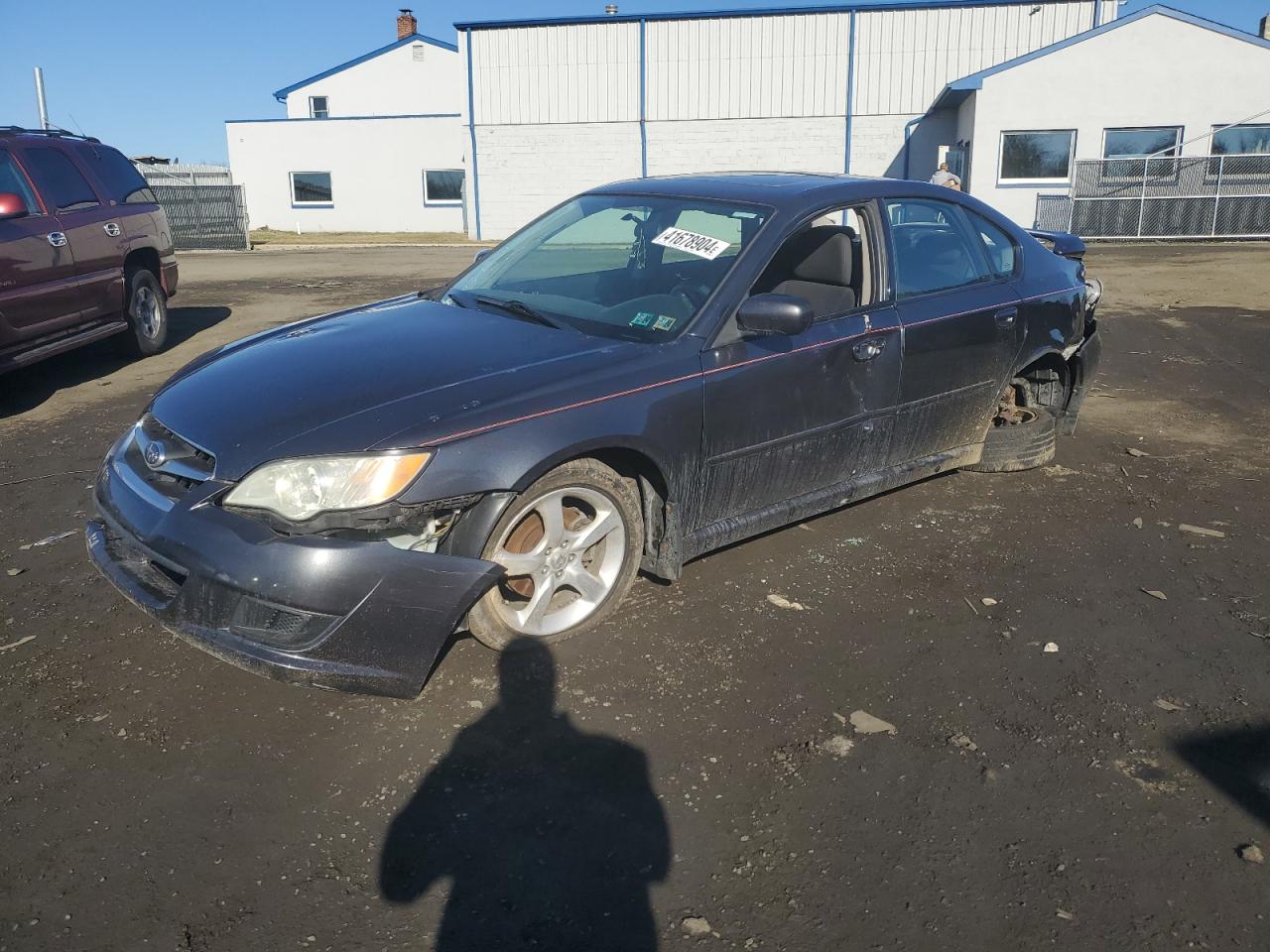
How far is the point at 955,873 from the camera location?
2.61m

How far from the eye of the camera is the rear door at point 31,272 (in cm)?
733

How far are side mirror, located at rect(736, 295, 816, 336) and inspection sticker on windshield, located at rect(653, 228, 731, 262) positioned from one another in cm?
39

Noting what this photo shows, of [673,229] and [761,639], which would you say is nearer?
[761,639]

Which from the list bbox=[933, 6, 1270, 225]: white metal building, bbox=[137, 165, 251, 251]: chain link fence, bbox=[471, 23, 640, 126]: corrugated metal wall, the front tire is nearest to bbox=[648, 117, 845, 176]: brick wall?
bbox=[471, 23, 640, 126]: corrugated metal wall

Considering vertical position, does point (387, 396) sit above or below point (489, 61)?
below

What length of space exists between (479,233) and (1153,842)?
91.9 feet

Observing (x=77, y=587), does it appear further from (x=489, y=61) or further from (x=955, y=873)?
(x=489, y=61)

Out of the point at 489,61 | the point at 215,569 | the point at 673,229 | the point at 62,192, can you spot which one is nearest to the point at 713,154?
the point at 489,61

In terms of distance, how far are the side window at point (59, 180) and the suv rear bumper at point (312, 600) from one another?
248 inches

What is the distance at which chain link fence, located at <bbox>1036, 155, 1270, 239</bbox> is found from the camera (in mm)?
21797

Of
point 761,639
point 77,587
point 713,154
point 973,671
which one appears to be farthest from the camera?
point 713,154

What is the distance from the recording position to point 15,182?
7.86 metres

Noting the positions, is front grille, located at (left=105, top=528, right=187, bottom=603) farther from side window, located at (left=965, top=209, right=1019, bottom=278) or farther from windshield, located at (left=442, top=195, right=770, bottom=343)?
side window, located at (left=965, top=209, right=1019, bottom=278)

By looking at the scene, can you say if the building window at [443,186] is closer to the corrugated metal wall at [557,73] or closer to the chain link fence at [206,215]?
the corrugated metal wall at [557,73]
